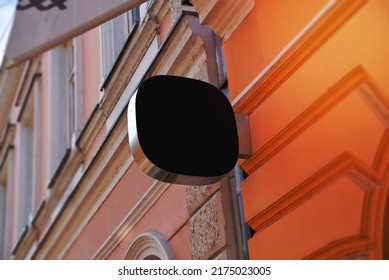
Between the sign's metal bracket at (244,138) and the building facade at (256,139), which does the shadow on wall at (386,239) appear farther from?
the sign's metal bracket at (244,138)

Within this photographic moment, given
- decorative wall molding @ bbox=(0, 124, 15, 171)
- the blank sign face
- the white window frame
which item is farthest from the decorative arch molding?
decorative wall molding @ bbox=(0, 124, 15, 171)

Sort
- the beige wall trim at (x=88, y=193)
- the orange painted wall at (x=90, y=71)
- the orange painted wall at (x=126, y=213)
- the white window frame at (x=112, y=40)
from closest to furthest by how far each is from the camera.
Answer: the orange painted wall at (x=126, y=213), the beige wall trim at (x=88, y=193), the white window frame at (x=112, y=40), the orange painted wall at (x=90, y=71)

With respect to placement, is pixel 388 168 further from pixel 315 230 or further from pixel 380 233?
pixel 315 230

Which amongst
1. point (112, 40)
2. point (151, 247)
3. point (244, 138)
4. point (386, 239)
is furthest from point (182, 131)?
point (112, 40)

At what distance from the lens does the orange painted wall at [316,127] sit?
3303 mm

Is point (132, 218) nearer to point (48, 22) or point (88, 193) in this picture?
point (88, 193)

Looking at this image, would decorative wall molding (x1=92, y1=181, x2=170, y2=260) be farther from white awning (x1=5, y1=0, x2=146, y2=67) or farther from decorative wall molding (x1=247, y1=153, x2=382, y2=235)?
white awning (x1=5, y1=0, x2=146, y2=67)

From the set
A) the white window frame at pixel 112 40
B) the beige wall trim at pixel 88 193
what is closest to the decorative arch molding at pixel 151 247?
the beige wall trim at pixel 88 193

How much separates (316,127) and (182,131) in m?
0.63

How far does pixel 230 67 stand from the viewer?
183 inches

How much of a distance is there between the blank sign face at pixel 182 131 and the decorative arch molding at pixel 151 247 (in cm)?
180

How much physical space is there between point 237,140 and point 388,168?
0.95 meters

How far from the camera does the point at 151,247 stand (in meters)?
5.98
